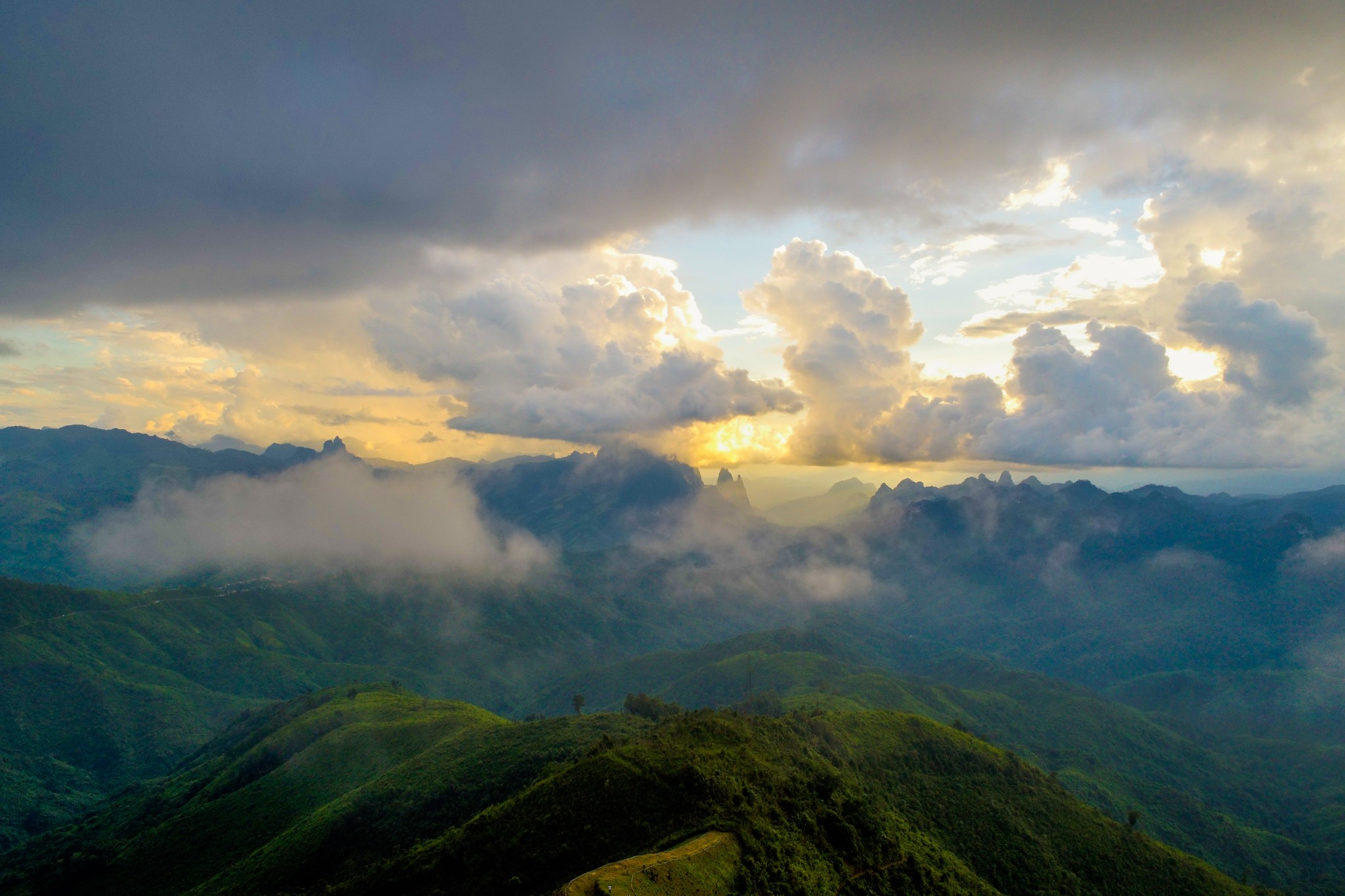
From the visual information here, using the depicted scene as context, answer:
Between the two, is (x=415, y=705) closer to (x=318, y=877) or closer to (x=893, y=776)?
(x=318, y=877)

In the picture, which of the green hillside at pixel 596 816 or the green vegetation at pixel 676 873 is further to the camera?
the green hillside at pixel 596 816

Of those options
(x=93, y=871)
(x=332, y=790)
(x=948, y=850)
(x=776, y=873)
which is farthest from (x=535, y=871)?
(x=93, y=871)

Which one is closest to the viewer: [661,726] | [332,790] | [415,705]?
[661,726]

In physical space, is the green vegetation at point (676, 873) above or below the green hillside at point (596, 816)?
above

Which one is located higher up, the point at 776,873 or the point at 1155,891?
the point at 776,873

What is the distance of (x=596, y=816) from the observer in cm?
7394

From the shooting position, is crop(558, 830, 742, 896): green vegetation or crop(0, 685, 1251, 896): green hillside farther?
crop(0, 685, 1251, 896): green hillside

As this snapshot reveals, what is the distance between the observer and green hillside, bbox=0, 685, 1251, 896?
236 feet

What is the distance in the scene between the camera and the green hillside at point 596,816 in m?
71.9

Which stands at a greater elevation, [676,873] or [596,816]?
[676,873]

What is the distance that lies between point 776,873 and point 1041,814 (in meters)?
77.9

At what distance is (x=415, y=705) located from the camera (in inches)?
7333

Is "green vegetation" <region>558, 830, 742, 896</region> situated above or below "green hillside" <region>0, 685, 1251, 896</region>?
above

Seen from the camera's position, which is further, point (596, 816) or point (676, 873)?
point (596, 816)
